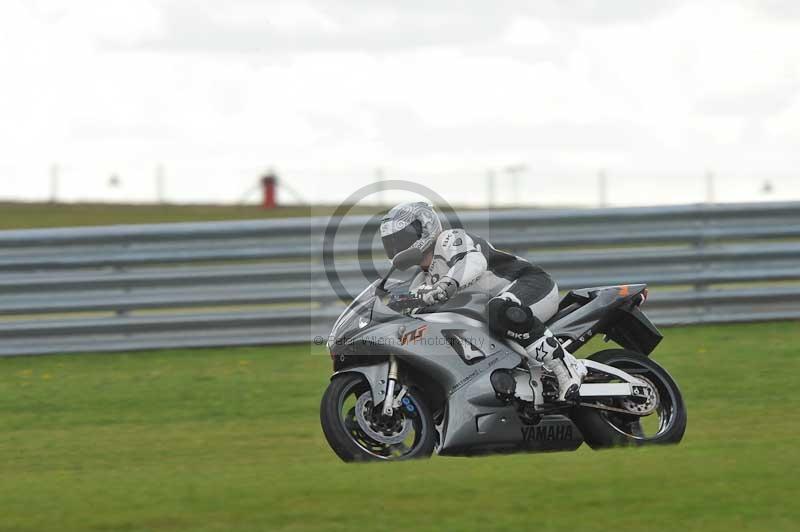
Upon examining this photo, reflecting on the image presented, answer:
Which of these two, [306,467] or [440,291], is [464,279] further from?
[306,467]

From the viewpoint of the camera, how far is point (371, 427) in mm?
7410

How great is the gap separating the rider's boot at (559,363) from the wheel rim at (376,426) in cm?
77

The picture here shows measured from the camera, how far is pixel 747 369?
1090 centimetres

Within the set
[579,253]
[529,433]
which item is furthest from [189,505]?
[579,253]

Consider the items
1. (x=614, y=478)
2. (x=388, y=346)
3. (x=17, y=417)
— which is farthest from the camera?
(x=17, y=417)

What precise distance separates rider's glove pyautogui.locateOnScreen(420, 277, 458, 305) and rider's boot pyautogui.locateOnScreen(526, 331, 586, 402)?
1.90 ft

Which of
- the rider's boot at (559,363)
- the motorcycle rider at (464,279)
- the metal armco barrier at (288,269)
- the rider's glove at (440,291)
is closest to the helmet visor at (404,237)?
the motorcycle rider at (464,279)

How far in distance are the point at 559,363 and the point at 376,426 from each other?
3.63ft

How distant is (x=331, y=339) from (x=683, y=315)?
6.12 m

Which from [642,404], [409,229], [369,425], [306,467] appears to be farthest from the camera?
[642,404]

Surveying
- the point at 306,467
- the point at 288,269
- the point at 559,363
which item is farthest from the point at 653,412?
the point at 288,269

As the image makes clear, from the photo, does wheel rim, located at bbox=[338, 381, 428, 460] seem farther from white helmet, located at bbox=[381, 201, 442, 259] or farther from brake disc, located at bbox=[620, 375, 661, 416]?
brake disc, located at bbox=[620, 375, 661, 416]

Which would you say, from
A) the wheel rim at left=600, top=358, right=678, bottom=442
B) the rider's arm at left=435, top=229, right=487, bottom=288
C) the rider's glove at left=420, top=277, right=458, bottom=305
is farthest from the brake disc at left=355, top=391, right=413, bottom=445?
the wheel rim at left=600, top=358, right=678, bottom=442

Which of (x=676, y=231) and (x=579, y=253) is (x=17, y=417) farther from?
(x=676, y=231)
